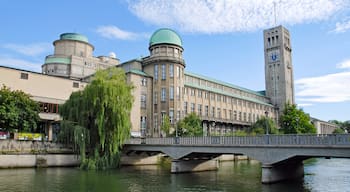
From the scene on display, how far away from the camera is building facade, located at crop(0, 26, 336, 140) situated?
5628 cm

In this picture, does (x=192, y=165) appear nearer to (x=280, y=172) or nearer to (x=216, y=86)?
(x=280, y=172)

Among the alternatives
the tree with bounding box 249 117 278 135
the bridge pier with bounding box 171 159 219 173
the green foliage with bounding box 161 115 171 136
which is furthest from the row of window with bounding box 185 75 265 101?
the bridge pier with bounding box 171 159 219 173

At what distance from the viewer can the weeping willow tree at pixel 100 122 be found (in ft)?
129

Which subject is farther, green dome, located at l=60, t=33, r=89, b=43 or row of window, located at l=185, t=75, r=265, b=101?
green dome, located at l=60, t=33, r=89, b=43

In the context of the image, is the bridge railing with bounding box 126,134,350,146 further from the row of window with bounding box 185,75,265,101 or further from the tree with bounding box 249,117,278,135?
the row of window with bounding box 185,75,265,101

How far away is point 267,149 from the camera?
29109 mm

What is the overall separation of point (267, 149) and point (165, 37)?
1681 inches

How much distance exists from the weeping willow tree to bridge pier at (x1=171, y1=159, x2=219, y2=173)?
7977mm

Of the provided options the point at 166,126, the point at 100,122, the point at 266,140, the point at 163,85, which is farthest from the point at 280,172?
the point at 163,85

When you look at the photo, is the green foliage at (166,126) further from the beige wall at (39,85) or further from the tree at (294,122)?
the tree at (294,122)

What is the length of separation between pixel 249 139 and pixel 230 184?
5.00m

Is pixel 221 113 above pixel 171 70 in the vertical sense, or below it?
below

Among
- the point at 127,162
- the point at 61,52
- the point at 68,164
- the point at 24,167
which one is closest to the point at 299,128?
the point at 127,162

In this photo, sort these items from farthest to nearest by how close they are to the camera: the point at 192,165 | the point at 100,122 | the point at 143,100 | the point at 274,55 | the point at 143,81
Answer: the point at 274,55 < the point at 143,81 < the point at 143,100 < the point at 100,122 < the point at 192,165
